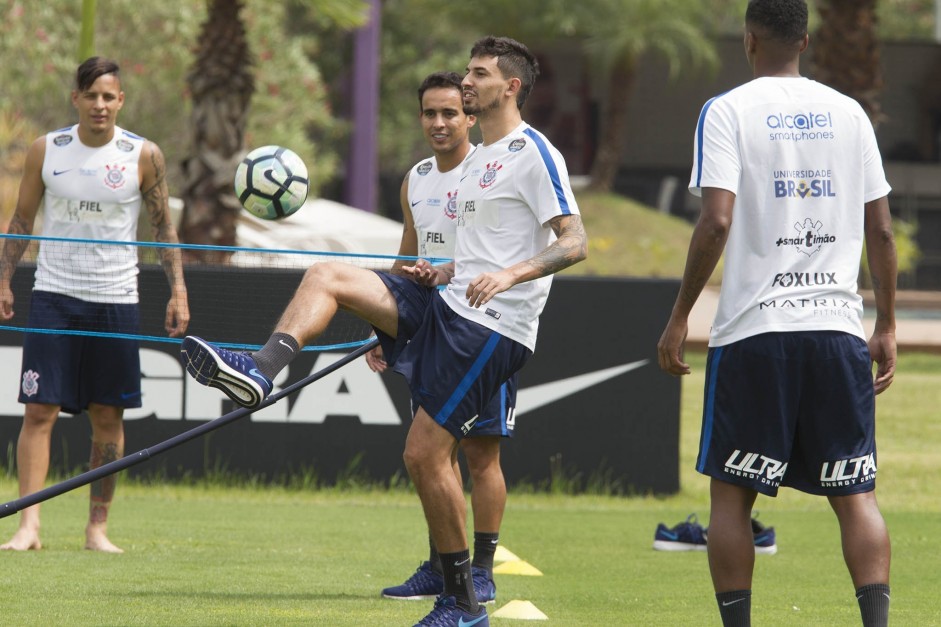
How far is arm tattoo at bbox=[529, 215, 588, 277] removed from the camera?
534cm

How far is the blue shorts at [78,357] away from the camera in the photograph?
24.5ft

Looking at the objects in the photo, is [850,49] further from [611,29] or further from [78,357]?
[78,357]

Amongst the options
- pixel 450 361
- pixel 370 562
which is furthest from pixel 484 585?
pixel 450 361

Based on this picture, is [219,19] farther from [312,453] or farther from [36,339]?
[36,339]

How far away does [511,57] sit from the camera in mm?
5762

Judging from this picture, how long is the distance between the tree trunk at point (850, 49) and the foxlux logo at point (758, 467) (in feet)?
57.9

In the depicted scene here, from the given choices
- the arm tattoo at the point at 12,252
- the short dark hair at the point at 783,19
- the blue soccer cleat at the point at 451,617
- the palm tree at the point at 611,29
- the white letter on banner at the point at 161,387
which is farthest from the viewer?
the palm tree at the point at 611,29

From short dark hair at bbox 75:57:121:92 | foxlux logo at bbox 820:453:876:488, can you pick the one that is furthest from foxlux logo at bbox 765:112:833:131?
short dark hair at bbox 75:57:121:92

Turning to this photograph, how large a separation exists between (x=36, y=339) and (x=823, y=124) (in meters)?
4.55

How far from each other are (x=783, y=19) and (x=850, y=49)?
17.5 m

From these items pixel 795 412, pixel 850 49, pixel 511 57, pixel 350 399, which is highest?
pixel 850 49

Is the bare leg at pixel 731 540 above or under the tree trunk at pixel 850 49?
under

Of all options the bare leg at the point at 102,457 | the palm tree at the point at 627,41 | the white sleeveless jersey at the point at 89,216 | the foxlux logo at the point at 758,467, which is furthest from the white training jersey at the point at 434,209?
the palm tree at the point at 627,41

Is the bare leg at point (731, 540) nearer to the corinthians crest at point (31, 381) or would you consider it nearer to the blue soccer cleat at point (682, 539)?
the blue soccer cleat at point (682, 539)
